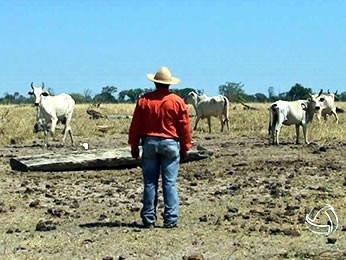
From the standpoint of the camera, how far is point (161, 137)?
10.5m

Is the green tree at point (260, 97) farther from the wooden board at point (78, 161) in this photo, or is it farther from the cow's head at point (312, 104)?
the wooden board at point (78, 161)

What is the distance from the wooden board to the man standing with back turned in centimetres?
598

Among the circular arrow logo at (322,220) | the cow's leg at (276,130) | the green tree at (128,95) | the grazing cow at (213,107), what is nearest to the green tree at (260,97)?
the green tree at (128,95)

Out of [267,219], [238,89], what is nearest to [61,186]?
[267,219]

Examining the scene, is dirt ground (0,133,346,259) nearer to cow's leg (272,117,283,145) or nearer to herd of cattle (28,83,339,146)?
cow's leg (272,117,283,145)

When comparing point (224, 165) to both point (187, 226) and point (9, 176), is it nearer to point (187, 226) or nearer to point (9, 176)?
point (9, 176)

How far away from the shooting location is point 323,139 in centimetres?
2502

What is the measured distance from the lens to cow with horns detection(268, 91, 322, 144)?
23.4m

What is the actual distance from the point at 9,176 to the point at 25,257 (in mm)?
6879

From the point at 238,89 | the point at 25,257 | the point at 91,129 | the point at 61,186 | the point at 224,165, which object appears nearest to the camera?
the point at 25,257

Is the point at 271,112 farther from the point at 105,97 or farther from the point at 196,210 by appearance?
the point at 105,97

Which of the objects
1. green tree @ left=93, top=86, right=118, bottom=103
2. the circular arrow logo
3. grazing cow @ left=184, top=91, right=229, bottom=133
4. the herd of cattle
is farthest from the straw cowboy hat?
Answer: green tree @ left=93, top=86, right=118, bottom=103

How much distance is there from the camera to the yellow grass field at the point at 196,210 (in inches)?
372

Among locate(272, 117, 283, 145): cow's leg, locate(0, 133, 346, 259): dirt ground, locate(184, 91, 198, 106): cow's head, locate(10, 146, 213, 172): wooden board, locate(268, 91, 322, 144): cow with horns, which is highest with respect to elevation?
locate(184, 91, 198, 106): cow's head
